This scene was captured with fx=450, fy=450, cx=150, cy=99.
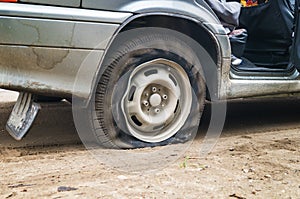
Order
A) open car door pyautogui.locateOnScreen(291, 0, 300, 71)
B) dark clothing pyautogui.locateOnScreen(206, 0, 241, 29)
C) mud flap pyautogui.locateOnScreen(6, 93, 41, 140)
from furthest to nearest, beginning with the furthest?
open car door pyautogui.locateOnScreen(291, 0, 300, 71) < dark clothing pyautogui.locateOnScreen(206, 0, 241, 29) < mud flap pyautogui.locateOnScreen(6, 93, 41, 140)

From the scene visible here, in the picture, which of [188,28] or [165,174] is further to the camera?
[188,28]

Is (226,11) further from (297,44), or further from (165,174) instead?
(165,174)

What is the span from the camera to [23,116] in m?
3.11

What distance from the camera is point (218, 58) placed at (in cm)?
354

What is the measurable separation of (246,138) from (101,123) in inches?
51.2

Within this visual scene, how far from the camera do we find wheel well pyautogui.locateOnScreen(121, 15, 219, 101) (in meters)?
3.27

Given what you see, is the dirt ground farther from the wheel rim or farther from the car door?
the car door

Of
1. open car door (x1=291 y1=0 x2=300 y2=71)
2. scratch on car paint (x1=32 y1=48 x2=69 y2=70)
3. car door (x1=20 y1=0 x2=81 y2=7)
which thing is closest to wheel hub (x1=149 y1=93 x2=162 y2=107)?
scratch on car paint (x1=32 y1=48 x2=69 y2=70)

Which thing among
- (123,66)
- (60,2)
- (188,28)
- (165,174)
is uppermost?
(60,2)

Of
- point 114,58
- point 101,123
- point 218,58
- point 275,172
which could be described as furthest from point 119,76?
point 275,172

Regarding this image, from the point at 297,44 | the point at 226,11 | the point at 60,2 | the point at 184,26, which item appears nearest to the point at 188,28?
the point at 184,26

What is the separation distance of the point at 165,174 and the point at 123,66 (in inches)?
34.5

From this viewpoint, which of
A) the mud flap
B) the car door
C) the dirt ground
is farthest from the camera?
the mud flap

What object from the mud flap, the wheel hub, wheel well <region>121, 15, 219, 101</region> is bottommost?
the mud flap
